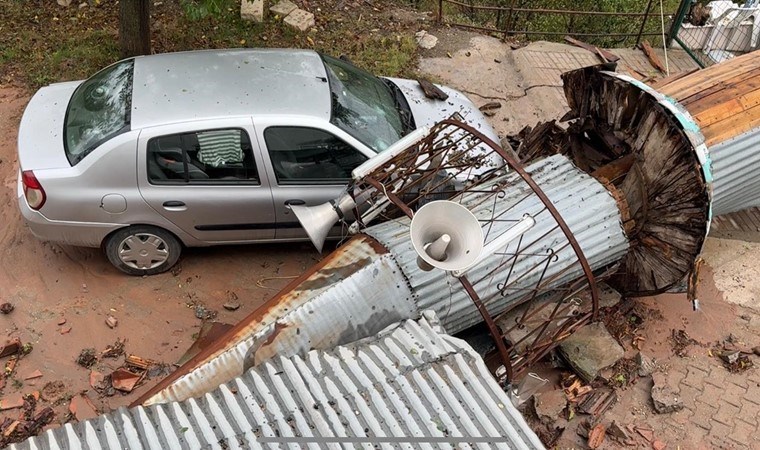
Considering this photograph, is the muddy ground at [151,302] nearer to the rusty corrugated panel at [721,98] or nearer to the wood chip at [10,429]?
the wood chip at [10,429]

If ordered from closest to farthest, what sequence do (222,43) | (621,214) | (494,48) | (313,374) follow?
(313,374), (621,214), (222,43), (494,48)

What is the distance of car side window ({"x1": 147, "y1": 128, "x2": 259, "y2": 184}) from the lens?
4.78m

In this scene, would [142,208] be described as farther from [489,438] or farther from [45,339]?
[489,438]

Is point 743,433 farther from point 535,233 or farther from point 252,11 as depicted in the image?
point 252,11

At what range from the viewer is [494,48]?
363 inches

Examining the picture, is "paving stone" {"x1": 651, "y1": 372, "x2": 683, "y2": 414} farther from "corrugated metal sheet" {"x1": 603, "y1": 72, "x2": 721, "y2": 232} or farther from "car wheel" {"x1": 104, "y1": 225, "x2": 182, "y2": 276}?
"car wheel" {"x1": 104, "y1": 225, "x2": 182, "y2": 276}

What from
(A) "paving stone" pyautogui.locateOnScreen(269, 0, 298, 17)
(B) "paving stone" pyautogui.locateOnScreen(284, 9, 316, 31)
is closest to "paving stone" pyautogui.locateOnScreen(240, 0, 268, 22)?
(A) "paving stone" pyautogui.locateOnScreen(269, 0, 298, 17)

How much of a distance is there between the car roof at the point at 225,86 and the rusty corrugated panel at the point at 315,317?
1.67m

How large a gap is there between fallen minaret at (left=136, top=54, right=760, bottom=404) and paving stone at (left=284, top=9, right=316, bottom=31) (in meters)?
4.62

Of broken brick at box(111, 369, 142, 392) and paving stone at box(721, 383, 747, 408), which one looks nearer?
broken brick at box(111, 369, 142, 392)

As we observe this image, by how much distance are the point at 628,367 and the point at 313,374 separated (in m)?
3.28

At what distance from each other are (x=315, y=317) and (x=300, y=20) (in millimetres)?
6640

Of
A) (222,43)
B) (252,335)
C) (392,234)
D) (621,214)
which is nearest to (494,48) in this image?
(222,43)

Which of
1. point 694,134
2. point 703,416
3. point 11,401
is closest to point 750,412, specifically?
point 703,416
